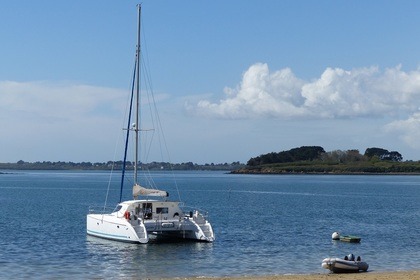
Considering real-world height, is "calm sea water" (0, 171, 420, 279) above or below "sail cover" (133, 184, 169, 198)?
below

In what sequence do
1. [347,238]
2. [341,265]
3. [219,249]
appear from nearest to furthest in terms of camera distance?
1. [341,265]
2. [219,249]
3. [347,238]

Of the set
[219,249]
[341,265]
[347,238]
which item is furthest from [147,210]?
[341,265]

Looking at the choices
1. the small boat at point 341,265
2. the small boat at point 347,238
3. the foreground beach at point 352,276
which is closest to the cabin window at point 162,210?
the small boat at point 347,238

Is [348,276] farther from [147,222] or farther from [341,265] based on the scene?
[147,222]

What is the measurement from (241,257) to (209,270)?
179 inches

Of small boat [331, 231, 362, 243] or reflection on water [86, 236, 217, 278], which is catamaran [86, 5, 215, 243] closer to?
reflection on water [86, 236, 217, 278]

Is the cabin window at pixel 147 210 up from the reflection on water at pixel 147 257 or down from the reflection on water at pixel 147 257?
up

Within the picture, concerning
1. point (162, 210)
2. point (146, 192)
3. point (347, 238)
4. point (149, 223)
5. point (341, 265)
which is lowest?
point (341, 265)

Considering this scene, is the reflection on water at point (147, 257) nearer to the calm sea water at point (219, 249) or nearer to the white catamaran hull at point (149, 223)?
the calm sea water at point (219, 249)

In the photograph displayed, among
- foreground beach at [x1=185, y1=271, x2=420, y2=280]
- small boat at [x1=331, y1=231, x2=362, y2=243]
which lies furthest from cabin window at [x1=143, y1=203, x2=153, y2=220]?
foreground beach at [x1=185, y1=271, x2=420, y2=280]

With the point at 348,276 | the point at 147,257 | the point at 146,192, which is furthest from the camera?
the point at 146,192

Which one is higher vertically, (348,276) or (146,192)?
(146,192)

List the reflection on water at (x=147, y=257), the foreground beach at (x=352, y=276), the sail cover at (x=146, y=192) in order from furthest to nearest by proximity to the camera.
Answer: the sail cover at (x=146, y=192) → the reflection on water at (x=147, y=257) → the foreground beach at (x=352, y=276)

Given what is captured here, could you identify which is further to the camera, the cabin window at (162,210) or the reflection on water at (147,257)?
the cabin window at (162,210)
